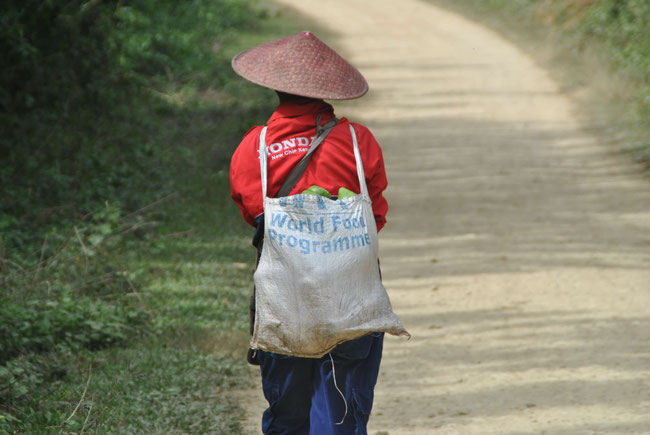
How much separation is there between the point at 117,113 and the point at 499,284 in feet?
19.7

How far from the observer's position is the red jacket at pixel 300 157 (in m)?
3.41

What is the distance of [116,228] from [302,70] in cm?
479

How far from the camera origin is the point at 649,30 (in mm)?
13312

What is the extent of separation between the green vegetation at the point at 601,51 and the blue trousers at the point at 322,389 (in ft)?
29.6

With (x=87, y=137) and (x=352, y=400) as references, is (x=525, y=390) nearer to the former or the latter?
(x=352, y=400)

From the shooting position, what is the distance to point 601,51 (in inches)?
634

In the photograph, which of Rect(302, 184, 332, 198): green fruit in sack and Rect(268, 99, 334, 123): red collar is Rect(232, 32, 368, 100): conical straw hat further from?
Rect(302, 184, 332, 198): green fruit in sack

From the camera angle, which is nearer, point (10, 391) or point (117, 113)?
point (10, 391)

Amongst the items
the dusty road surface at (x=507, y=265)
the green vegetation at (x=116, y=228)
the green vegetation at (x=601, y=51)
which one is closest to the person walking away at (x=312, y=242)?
the green vegetation at (x=116, y=228)

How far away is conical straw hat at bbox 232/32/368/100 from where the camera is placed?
344cm

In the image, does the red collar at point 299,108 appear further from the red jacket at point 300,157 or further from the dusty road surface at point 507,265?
the dusty road surface at point 507,265

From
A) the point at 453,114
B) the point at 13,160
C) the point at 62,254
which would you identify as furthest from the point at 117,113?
the point at 453,114

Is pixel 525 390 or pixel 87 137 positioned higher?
pixel 525 390

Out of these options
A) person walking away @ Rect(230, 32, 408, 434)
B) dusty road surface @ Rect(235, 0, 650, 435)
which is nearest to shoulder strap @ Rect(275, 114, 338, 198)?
person walking away @ Rect(230, 32, 408, 434)
